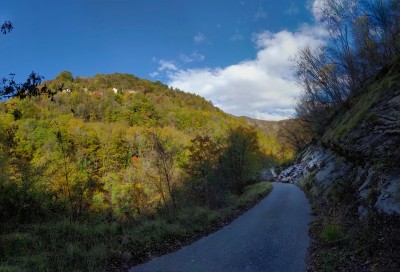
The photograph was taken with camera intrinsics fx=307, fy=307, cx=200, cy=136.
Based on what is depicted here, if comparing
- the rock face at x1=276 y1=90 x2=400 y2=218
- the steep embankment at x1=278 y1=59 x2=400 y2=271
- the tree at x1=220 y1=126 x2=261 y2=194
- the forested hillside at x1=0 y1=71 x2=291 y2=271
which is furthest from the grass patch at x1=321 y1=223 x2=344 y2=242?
the tree at x1=220 y1=126 x2=261 y2=194

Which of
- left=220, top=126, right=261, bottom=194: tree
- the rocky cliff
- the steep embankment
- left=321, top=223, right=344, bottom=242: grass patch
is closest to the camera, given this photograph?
the steep embankment

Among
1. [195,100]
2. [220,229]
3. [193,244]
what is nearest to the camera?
[193,244]

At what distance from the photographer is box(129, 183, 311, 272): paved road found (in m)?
8.14

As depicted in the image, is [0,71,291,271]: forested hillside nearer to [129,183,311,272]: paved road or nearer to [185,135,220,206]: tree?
[185,135,220,206]: tree

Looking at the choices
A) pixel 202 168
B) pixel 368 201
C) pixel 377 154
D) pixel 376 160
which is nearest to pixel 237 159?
pixel 202 168

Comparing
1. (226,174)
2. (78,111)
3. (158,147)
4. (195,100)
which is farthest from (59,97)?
(158,147)

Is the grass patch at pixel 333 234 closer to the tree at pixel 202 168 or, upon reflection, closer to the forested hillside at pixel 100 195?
the forested hillside at pixel 100 195

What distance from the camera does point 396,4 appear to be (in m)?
19.2

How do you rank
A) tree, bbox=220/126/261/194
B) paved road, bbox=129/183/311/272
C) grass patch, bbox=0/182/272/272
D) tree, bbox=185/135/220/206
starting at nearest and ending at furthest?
grass patch, bbox=0/182/272/272 → paved road, bbox=129/183/311/272 → tree, bbox=185/135/220/206 → tree, bbox=220/126/261/194

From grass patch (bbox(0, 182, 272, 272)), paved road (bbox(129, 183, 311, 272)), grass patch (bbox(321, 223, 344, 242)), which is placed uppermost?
grass patch (bbox(0, 182, 272, 272))

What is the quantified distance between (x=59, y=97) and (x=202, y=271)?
114834 millimetres

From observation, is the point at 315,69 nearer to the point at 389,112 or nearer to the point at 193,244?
the point at 389,112

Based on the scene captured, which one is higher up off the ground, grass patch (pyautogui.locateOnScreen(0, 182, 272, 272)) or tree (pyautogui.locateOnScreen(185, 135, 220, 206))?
tree (pyautogui.locateOnScreen(185, 135, 220, 206))

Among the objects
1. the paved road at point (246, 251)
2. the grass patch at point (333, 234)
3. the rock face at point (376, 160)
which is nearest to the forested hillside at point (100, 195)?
the paved road at point (246, 251)
